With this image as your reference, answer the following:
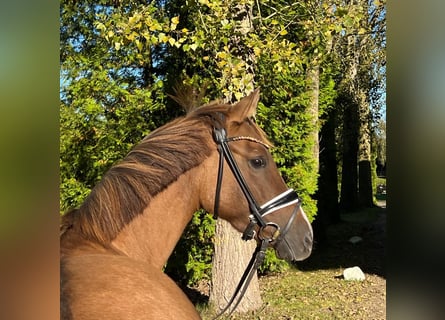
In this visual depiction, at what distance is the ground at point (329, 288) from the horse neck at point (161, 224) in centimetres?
336

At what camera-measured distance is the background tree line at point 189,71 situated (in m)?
4.10

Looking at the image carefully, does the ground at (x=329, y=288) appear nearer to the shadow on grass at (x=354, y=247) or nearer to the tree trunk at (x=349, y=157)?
the shadow on grass at (x=354, y=247)

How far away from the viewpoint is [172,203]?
7.55 feet

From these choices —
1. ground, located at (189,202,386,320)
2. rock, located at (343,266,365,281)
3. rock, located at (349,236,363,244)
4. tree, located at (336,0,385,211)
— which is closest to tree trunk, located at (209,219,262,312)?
→ ground, located at (189,202,386,320)

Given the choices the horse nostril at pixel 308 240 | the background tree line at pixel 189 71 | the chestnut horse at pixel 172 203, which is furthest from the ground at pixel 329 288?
the chestnut horse at pixel 172 203

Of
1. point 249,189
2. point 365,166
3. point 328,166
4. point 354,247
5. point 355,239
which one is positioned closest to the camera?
point 249,189

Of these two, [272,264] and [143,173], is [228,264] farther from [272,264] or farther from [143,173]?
[143,173]

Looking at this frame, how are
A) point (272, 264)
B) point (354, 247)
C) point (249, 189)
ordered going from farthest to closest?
1. point (354, 247)
2. point (272, 264)
3. point (249, 189)

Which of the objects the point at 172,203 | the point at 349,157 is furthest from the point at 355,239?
the point at 172,203

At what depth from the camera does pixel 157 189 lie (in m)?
2.24

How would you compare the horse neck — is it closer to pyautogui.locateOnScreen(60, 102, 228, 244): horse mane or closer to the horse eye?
pyautogui.locateOnScreen(60, 102, 228, 244): horse mane
